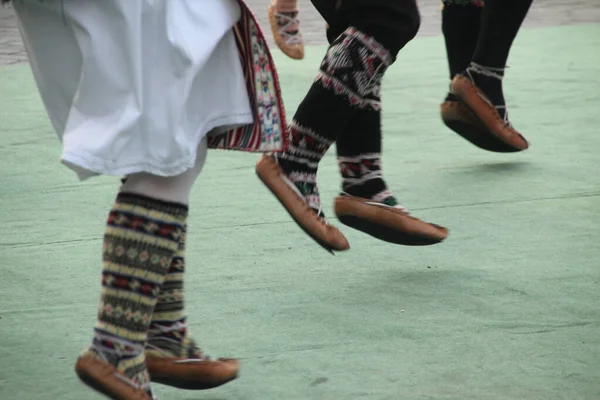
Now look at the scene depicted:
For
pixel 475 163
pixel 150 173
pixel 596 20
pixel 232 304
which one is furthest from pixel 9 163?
pixel 596 20

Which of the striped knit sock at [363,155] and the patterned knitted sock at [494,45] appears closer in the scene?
the striped knit sock at [363,155]

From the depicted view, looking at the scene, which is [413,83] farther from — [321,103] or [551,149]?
[321,103]

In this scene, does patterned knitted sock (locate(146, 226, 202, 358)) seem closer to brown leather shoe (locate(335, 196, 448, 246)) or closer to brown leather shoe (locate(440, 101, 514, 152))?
brown leather shoe (locate(335, 196, 448, 246))

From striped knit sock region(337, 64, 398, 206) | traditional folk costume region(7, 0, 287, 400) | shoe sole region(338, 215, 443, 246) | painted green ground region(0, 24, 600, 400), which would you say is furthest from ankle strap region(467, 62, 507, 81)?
traditional folk costume region(7, 0, 287, 400)

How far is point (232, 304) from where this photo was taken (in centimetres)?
243

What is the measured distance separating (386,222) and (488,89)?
1110 mm

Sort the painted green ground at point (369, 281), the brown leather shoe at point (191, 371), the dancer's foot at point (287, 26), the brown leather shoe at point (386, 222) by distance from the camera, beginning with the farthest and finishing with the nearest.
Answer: the dancer's foot at point (287, 26)
the brown leather shoe at point (386, 222)
the painted green ground at point (369, 281)
the brown leather shoe at point (191, 371)

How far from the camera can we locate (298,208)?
7.82ft

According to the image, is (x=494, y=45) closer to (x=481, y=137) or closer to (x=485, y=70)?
(x=485, y=70)

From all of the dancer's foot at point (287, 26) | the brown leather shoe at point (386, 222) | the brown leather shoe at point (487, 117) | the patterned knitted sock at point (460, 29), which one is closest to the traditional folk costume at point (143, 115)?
the brown leather shoe at point (386, 222)

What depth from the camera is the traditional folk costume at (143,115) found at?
1.64 metres

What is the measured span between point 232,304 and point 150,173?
2.50 ft

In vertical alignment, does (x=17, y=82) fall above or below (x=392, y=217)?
below

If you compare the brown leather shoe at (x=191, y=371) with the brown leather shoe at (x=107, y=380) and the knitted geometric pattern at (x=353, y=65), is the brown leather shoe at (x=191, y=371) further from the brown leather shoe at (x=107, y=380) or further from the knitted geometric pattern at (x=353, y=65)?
the knitted geometric pattern at (x=353, y=65)
